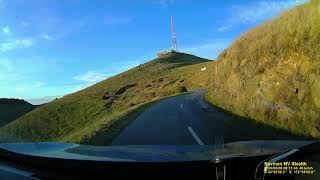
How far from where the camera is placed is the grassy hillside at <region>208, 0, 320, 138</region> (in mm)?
16891

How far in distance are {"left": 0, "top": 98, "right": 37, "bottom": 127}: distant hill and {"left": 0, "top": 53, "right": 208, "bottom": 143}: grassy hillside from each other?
7.75 metres

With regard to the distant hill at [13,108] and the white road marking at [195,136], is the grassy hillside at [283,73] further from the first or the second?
the distant hill at [13,108]

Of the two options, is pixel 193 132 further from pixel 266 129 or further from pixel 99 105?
pixel 99 105

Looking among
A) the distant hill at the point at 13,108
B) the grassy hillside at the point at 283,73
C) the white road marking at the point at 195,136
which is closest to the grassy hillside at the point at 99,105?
the white road marking at the point at 195,136

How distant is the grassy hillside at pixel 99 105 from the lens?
3344cm

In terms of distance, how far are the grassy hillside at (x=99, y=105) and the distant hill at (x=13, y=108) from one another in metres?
7.75

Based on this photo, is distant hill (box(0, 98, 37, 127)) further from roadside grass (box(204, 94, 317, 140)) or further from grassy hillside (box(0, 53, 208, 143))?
roadside grass (box(204, 94, 317, 140))

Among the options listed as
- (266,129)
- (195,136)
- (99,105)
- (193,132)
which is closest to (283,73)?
(266,129)

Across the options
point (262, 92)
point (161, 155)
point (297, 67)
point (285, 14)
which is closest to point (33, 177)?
point (161, 155)

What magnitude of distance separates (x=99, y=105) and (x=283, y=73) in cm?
6339

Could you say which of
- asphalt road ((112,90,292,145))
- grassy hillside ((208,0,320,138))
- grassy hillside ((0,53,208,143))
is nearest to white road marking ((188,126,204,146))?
asphalt road ((112,90,292,145))

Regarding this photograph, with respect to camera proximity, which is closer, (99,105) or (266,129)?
(266,129)

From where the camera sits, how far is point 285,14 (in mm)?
25109

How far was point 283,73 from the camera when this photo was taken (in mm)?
19984
